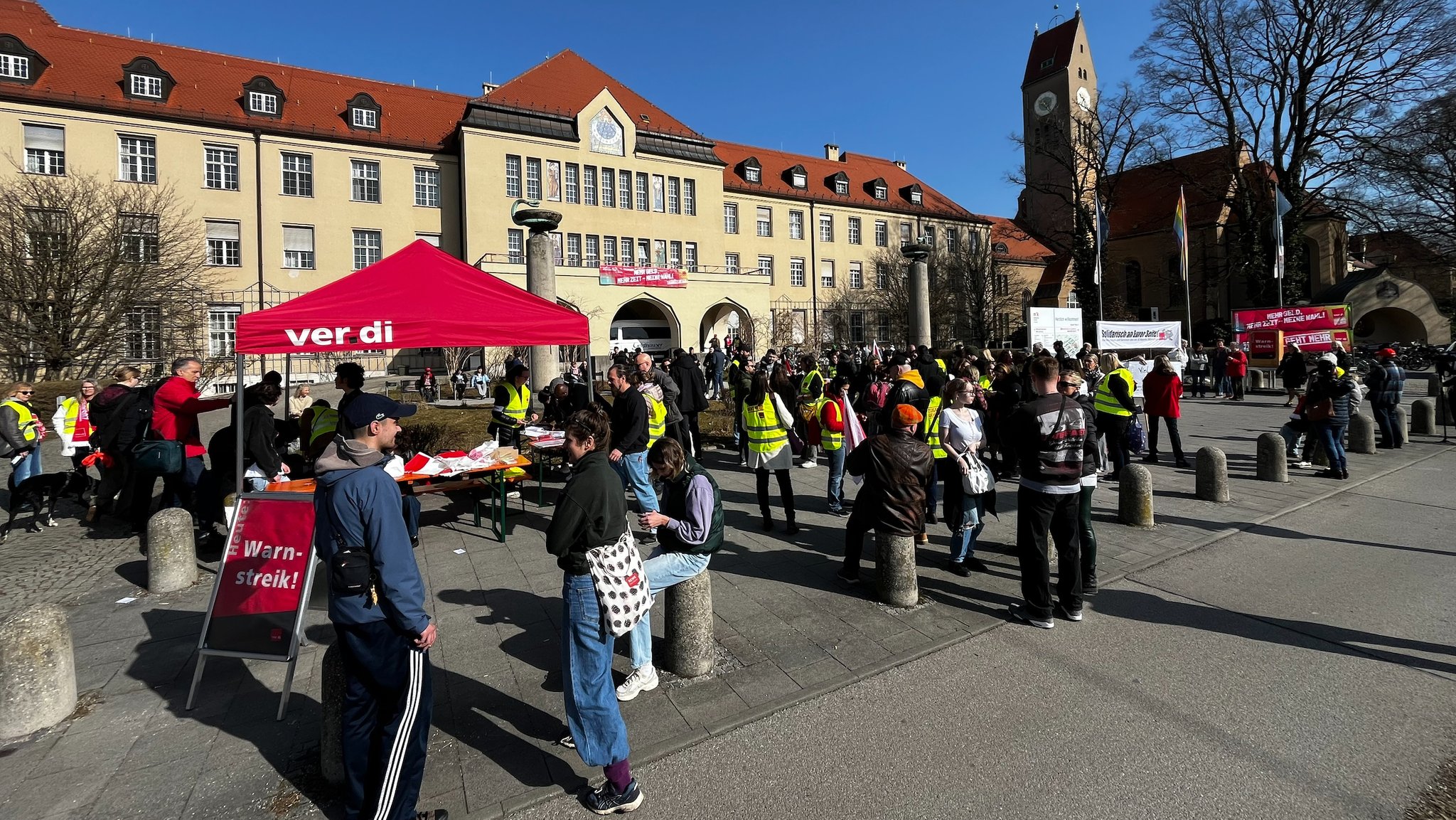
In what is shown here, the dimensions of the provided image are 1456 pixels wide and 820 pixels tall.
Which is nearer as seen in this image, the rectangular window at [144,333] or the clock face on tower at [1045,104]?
the rectangular window at [144,333]

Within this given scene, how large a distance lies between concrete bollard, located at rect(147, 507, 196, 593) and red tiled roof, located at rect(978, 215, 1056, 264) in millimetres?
57830

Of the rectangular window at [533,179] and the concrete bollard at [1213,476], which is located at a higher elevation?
the rectangular window at [533,179]

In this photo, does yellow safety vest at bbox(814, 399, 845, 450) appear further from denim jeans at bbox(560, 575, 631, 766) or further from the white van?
the white van

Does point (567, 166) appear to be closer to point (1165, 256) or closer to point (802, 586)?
point (802, 586)

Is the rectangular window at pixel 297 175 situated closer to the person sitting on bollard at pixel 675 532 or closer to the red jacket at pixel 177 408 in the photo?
the red jacket at pixel 177 408

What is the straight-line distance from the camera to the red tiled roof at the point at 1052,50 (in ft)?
188

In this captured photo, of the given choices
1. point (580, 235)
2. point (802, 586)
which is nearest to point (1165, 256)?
point (580, 235)

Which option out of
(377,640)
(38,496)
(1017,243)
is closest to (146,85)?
(38,496)

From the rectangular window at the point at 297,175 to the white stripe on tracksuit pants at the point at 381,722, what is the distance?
38.5 meters

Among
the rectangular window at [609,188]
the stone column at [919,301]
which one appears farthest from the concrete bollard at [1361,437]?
the rectangular window at [609,188]

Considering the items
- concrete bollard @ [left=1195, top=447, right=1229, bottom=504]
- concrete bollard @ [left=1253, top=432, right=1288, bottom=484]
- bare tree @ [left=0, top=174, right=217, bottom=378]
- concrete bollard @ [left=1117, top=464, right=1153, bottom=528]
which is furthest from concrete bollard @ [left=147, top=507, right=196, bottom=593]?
bare tree @ [left=0, top=174, right=217, bottom=378]

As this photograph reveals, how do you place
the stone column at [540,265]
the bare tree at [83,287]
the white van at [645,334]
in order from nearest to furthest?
the stone column at [540,265] → the bare tree at [83,287] → the white van at [645,334]

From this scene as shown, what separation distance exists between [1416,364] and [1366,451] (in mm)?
28493

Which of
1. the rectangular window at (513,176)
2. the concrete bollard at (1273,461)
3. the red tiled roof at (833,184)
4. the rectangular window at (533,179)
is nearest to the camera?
the concrete bollard at (1273,461)
